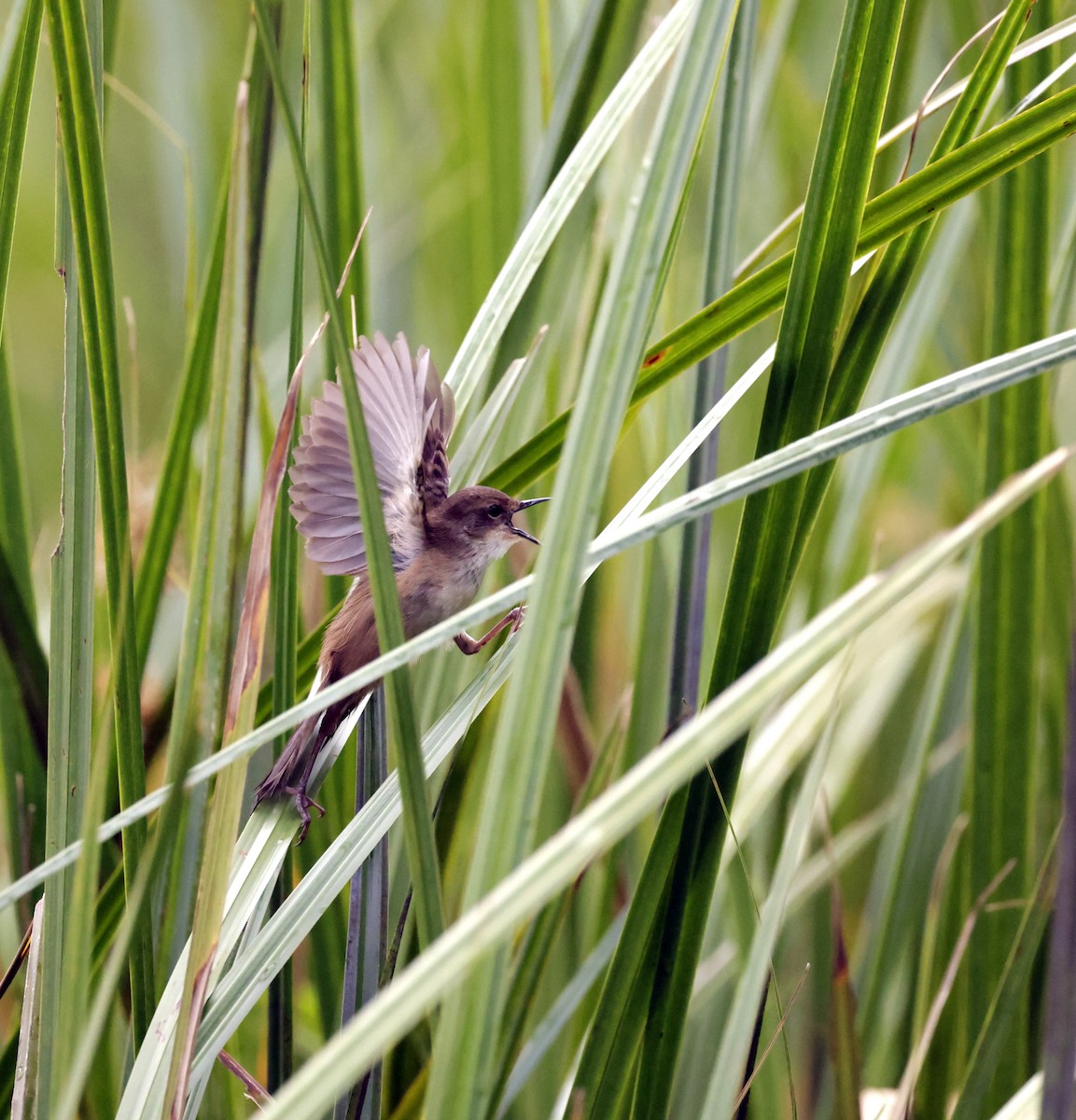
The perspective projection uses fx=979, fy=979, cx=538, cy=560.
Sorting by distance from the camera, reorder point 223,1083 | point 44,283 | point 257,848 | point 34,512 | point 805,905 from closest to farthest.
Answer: point 257,848 → point 223,1083 → point 805,905 → point 34,512 → point 44,283

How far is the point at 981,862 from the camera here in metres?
0.93

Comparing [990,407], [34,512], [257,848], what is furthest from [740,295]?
[34,512]

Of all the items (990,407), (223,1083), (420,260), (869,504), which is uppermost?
(420,260)

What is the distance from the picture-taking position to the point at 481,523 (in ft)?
3.39

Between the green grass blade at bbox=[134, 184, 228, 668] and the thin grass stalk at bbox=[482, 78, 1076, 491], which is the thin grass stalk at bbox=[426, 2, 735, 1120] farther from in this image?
the green grass blade at bbox=[134, 184, 228, 668]

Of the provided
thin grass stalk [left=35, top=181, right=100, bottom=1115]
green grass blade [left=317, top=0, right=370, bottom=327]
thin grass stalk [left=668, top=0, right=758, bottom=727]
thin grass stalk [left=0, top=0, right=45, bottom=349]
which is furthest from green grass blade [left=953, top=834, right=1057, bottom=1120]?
thin grass stalk [left=0, top=0, right=45, bottom=349]

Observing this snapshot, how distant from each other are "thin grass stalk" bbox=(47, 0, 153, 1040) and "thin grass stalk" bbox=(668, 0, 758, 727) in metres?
0.41

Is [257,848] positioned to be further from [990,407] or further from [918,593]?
[918,593]

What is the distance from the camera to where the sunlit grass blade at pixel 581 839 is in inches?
12.8

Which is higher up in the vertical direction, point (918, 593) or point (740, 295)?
point (740, 295)

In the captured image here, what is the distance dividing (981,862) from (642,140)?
0.95 m

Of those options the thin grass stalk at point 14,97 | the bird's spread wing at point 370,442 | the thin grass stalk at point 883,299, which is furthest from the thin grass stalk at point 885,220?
the thin grass stalk at point 14,97

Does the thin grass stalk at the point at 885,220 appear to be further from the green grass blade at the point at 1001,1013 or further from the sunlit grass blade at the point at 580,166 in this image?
the green grass blade at the point at 1001,1013

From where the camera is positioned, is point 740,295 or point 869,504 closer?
point 740,295
